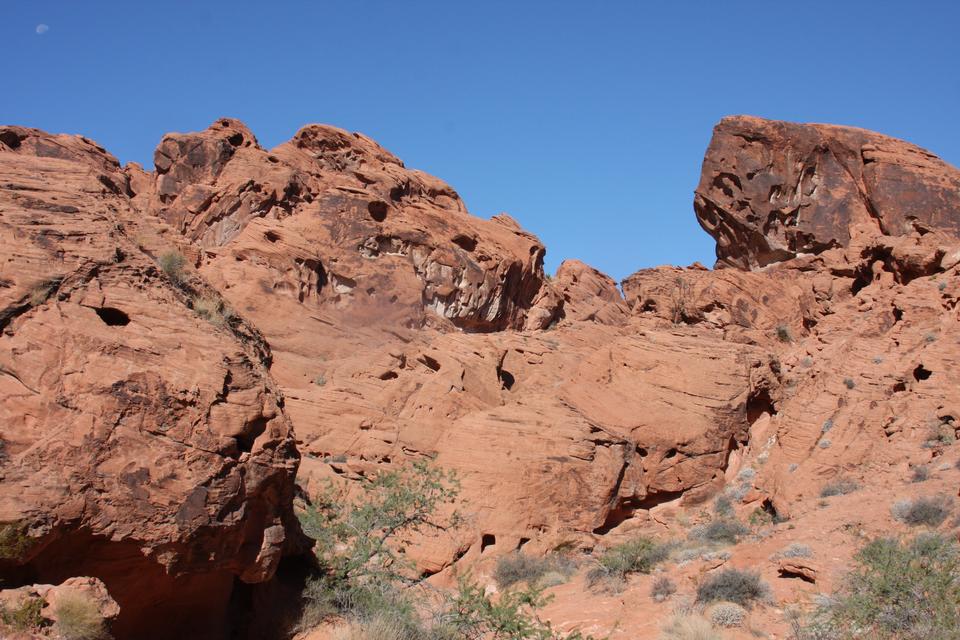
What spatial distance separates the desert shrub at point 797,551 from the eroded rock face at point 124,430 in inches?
343

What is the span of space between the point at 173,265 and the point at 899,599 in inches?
426

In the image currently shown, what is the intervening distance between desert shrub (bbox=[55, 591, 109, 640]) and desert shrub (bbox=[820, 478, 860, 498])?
50.2 ft

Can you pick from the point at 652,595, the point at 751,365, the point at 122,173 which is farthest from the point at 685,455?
the point at 122,173

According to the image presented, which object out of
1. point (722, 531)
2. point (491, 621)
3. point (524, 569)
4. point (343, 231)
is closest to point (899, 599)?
point (491, 621)

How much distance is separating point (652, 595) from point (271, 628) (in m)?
6.48

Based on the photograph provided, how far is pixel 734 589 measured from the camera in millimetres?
12688

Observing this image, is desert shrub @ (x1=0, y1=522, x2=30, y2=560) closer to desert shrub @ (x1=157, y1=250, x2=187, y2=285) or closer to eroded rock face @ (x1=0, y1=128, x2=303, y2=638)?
eroded rock face @ (x1=0, y1=128, x2=303, y2=638)

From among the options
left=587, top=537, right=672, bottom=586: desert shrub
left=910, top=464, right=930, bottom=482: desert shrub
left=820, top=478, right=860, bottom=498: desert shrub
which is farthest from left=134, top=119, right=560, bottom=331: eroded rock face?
left=910, top=464, right=930, bottom=482: desert shrub

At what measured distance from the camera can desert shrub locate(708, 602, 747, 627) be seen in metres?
11.9

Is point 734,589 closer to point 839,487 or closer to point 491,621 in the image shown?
point 491,621

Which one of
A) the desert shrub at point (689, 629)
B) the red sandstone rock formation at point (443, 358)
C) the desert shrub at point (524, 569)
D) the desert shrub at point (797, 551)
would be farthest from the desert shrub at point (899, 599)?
the desert shrub at point (524, 569)

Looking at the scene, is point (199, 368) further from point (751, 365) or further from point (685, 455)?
point (751, 365)

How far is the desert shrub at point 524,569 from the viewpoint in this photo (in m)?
18.0

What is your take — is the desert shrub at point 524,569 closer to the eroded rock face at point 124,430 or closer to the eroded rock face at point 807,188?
the eroded rock face at point 124,430
